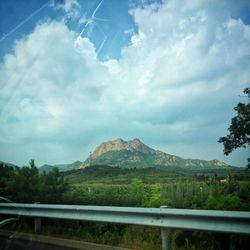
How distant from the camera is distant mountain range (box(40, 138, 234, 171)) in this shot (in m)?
4.58

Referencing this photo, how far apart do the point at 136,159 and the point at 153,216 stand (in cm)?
68

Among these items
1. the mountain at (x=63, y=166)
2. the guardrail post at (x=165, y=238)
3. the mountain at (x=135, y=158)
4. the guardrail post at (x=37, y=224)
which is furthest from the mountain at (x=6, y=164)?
the guardrail post at (x=165, y=238)

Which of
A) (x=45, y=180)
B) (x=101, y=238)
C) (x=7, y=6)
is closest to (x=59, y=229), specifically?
(x=101, y=238)

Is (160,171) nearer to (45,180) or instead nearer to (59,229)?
(45,180)

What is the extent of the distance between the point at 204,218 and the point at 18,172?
2.40 metres

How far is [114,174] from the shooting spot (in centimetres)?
516

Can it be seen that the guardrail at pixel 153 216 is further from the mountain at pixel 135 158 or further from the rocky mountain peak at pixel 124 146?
the rocky mountain peak at pixel 124 146

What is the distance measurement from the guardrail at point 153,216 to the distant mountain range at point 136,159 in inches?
18.1

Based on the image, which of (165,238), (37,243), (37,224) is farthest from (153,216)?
(37,224)

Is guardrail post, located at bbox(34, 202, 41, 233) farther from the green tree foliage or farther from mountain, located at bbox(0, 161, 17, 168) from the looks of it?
mountain, located at bbox(0, 161, 17, 168)

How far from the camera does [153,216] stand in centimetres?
501

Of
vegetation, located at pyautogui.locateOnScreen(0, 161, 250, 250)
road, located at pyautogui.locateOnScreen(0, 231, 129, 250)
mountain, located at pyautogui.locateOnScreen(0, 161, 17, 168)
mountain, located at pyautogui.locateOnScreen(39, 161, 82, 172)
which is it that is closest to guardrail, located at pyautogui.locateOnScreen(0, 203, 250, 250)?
vegetation, located at pyautogui.locateOnScreen(0, 161, 250, 250)

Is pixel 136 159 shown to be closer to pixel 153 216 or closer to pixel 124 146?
pixel 124 146

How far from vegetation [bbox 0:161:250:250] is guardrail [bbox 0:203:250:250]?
0.10 metres
